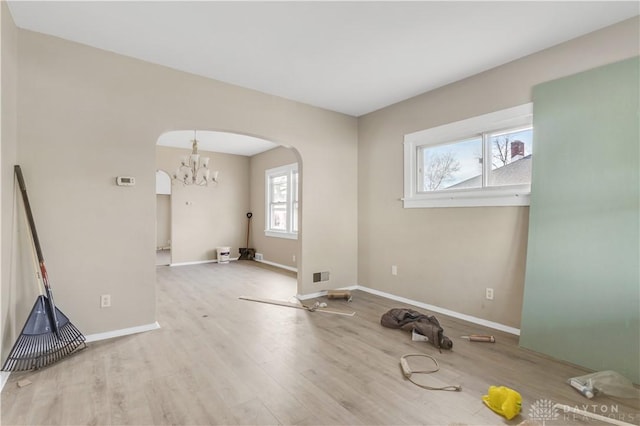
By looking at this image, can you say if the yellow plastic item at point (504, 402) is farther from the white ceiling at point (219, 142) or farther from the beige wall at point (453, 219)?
the white ceiling at point (219, 142)

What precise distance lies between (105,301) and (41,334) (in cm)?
54

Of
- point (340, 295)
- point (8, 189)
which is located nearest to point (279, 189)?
point (340, 295)

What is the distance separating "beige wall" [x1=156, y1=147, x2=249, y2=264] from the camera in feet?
23.2

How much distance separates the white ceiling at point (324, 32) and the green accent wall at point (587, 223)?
0.61 metres

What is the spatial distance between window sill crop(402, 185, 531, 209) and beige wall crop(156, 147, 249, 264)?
512 centimetres

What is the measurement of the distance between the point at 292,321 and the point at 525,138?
3127 mm

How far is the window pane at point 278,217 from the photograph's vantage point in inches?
281

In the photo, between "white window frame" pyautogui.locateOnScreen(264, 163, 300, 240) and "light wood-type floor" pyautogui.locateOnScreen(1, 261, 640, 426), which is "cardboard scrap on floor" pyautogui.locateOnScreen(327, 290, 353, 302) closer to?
"light wood-type floor" pyautogui.locateOnScreen(1, 261, 640, 426)

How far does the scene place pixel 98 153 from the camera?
289 centimetres

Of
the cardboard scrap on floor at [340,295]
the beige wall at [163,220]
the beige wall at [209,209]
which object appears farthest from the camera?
the beige wall at [163,220]

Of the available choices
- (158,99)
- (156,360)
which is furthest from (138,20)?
(156,360)

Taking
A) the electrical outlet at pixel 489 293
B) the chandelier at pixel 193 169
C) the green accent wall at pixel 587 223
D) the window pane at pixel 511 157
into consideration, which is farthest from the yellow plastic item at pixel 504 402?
the chandelier at pixel 193 169

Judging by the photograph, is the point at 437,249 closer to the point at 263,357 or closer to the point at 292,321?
the point at 292,321
